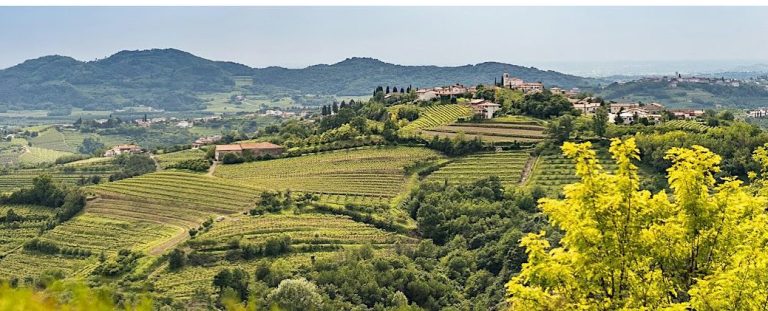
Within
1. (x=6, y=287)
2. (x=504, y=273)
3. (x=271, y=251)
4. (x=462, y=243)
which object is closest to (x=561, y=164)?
(x=462, y=243)

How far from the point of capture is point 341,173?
64625 millimetres

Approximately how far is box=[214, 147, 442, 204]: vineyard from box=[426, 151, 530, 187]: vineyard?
317 cm

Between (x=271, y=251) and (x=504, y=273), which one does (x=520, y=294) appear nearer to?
(x=504, y=273)

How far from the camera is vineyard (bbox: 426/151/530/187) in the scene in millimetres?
60656

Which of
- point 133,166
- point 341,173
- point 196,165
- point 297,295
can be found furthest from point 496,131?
point 133,166

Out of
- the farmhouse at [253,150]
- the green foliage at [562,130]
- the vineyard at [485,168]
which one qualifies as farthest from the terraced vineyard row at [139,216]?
the green foliage at [562,130]

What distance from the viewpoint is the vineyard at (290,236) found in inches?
1708

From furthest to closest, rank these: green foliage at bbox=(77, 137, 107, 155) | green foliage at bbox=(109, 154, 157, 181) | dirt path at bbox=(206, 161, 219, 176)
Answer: green foliage at bbox=(77, 137, 107, 155)
green foliage at bbox=(109, 154, 157, 181)
dirt path at bbox=(206, 161, 219, 176)

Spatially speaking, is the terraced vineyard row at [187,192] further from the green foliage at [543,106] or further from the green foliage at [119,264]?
the green foliage at [543,106]

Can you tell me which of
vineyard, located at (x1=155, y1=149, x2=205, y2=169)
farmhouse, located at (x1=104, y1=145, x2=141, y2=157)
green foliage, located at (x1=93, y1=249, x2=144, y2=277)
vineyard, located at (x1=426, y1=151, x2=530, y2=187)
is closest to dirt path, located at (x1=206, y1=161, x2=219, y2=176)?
vineyard, located at (x1=155, y1=149, x2=205, y2=169)

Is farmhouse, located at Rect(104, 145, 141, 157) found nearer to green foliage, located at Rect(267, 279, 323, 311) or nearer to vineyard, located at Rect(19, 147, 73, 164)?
vineyard, located at Rect(19, 147, 73, 164)

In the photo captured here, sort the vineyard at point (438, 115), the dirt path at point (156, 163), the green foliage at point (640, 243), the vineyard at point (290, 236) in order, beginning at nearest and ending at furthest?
the green foliage at point (640, 243)
the vineyard at point (290, 236)
the vineyard at point (438, 115)
the dirt path at point (156, 163)

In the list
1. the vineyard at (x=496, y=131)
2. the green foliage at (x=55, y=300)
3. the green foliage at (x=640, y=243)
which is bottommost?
the vineyard at (x=496, y=131)

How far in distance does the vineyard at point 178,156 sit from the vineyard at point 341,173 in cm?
1663
